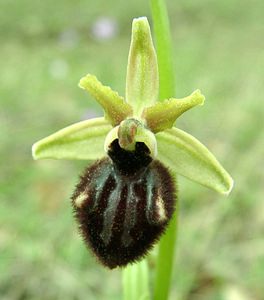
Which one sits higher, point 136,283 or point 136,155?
point 136,155

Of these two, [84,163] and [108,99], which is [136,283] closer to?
[108,99]

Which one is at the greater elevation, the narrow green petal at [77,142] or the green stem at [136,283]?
the narrow green petal at [77,142]

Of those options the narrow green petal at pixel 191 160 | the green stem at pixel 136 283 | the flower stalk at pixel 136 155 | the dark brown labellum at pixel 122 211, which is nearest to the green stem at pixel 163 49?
the flower stalk at pixel 136 155

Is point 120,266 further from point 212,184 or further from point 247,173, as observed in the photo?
point 247,173

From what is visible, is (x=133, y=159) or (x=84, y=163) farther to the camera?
(x=84, y=163)

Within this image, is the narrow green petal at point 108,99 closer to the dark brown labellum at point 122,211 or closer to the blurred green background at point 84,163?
Result: the dark brown labellum at point 122,211

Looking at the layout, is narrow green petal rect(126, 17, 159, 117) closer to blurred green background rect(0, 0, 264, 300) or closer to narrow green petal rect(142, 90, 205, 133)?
narrow green petal rect(142, 90, 205, 133)

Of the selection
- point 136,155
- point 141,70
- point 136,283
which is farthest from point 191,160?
point 136,283
